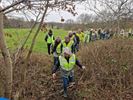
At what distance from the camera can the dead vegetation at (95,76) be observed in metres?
13.5

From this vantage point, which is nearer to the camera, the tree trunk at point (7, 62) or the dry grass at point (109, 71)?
the tree trunk at point (7, 62)

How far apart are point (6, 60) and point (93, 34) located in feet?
87.8

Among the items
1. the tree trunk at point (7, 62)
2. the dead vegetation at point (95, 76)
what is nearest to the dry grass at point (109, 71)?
the dead vegetation at point (95, 76)

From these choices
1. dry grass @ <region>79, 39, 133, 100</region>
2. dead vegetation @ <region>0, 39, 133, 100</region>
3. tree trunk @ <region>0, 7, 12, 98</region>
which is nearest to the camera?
tree trunk @ <region>0, 7, 12, 98</region>

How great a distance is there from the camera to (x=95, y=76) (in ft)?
50.1

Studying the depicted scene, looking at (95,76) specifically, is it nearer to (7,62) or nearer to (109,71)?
(109,71)

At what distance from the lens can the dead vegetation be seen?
1349 centimetres

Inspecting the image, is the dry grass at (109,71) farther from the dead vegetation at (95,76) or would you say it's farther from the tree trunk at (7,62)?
the tree trunk at (7,62)

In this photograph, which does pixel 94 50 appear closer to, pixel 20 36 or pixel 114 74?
pixel 114 74

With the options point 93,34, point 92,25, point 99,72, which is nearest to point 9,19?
point 99,72

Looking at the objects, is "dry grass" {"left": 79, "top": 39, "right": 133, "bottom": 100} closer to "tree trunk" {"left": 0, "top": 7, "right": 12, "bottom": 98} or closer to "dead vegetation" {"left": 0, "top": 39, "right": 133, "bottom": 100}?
"dead vegetation" {"left": 0, "top": 39, "right": 133, "bottom": 100}

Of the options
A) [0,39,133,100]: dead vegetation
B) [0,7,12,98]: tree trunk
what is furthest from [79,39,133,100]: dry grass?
[0,7,12,98]: tree trunk

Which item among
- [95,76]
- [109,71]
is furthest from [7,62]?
[109,71]

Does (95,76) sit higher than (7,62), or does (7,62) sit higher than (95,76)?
(7,62)
